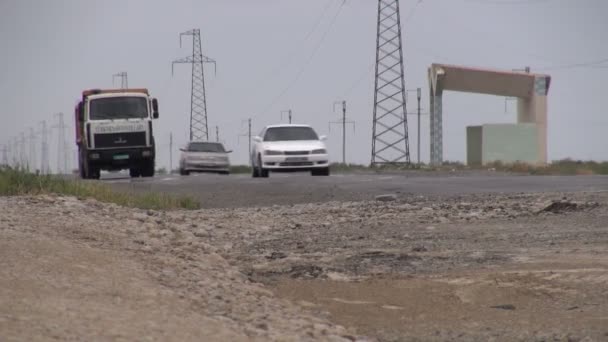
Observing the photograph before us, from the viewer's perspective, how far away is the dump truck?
3459cm

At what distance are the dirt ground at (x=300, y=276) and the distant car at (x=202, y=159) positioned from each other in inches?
1168

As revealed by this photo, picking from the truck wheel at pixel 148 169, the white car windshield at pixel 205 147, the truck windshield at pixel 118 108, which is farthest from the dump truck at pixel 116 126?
the white car windshield at pixel 205 147

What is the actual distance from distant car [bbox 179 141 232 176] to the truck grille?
9249 mm

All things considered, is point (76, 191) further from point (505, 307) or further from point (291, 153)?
point (291, 153)

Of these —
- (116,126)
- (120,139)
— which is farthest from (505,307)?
(120,139)

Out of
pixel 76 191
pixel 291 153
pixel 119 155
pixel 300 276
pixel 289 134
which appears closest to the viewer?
pixel 300 276

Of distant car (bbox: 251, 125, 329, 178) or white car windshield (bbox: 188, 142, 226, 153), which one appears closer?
distant car (bbox: 251, 125, 329, 178)

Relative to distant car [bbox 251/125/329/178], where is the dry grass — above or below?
below

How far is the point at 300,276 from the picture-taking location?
10359 millimetres

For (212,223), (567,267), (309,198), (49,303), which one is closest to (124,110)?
(309,198)

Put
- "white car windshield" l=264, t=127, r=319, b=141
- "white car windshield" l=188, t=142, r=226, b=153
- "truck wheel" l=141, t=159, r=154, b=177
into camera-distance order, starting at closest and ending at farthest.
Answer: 1. "white car windshield" l=264, t=127, r=319, b=141
2. "truck wheel" l=141, t=159, r=154, b=177
3. "white car windshield" l=188, t=142, r=226, b=153

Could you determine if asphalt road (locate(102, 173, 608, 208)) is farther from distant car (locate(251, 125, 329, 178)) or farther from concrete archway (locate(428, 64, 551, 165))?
concrete archway (locate(428, 64, 551, 165))

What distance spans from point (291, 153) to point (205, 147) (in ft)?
45.0

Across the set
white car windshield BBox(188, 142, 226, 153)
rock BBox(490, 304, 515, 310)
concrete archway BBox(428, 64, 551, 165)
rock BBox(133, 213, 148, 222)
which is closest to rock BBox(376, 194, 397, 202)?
rock BBox(133, 213, 148, 222)
